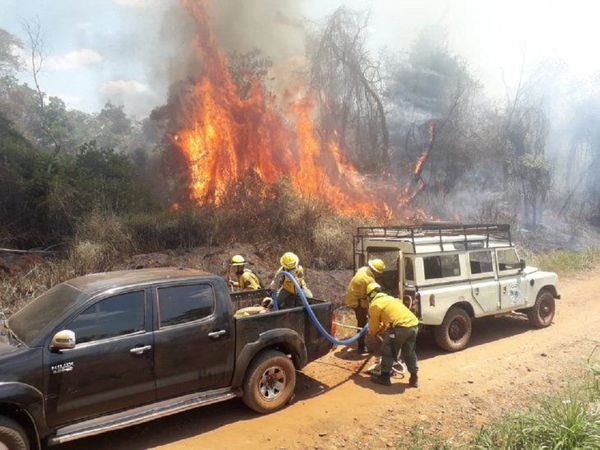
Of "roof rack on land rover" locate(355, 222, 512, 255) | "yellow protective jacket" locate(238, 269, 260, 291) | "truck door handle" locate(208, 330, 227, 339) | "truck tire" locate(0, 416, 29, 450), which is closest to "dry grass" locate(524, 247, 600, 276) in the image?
"roof rack on land rover" locate(355, 222, 512, 255)

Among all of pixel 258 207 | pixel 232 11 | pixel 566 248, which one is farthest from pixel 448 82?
pixel 258 207

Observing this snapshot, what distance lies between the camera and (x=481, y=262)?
919cm

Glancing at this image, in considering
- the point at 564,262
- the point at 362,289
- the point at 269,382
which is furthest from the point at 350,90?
the point at 269,382

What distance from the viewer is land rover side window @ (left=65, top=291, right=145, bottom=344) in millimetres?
4877

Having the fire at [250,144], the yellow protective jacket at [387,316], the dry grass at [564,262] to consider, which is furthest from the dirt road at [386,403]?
the fire at [250,144]

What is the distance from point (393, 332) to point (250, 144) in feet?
46.4

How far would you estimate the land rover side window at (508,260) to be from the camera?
31.3 feet

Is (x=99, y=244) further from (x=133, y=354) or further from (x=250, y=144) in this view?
(x=133, y=354)

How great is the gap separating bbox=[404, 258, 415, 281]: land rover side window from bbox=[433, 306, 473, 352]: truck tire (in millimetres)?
996

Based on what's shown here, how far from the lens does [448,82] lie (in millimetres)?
27500

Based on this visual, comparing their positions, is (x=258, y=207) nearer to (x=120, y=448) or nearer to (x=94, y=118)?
(x=120, y=448)

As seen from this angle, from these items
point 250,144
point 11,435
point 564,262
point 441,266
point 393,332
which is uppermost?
point 250,144

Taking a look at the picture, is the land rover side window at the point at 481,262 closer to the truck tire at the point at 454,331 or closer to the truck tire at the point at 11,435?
the truck tire at the point at 454,331

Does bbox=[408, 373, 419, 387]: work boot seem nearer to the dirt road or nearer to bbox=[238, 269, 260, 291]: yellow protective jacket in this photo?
the dirt road
